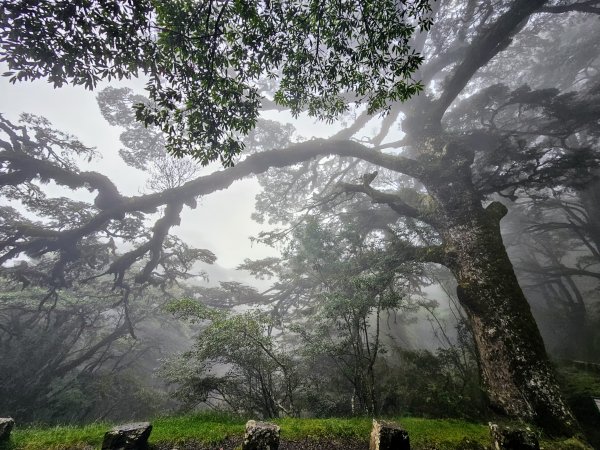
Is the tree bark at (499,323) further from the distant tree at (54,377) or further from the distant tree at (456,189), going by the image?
the distant tree at (54,377)

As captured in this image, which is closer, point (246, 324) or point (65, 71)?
point (65, 71)

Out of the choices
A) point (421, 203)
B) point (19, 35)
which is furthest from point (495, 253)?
point (19, 35)

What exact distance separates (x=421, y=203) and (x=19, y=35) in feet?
42.1

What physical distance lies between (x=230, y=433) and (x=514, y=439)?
4.92 m

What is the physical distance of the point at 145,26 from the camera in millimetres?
4832

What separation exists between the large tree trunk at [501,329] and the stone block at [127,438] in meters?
8.12

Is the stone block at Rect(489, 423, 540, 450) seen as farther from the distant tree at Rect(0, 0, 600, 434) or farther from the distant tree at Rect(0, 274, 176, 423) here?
the distant tree at Rect(0, 274, 176, 423)

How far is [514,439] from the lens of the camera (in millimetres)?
4480

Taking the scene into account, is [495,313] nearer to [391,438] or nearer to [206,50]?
[391,438]

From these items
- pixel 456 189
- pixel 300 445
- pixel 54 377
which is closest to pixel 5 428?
pixel 300 445

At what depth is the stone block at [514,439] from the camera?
14.5ft

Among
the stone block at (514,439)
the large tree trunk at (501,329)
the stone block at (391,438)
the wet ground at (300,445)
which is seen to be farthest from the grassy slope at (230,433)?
the stone block at (514,439)

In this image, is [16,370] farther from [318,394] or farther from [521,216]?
[521,216]

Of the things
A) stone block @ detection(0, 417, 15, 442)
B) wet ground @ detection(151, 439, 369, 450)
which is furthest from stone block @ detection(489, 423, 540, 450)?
stone block @ detection(0, 417, 15, 442)
